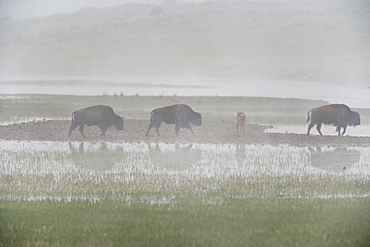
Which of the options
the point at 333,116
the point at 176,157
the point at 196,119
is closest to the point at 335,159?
the point at 176,157

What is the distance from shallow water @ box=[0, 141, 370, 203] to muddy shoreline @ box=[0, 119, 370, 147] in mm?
800

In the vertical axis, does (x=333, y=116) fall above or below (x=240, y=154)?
above

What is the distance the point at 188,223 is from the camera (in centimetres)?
982

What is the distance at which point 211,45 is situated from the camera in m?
81.4

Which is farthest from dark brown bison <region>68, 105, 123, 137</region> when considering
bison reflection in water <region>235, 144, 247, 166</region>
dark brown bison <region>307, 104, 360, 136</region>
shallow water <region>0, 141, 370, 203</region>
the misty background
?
the misty background

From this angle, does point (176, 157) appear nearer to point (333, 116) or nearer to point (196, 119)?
point (196, 119)

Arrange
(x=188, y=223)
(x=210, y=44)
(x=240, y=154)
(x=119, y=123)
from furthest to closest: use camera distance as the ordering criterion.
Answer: (x=210, y=44), (x=119, y=123), (x=240, y=154), (x=188, y=223)

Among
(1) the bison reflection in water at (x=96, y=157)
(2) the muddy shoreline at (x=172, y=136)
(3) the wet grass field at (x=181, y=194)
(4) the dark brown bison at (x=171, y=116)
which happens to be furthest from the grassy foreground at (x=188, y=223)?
(4) the dark brown bison at (x=171, y=116)

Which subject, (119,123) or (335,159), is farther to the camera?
(119,123)

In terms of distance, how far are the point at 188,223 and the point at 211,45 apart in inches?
2857

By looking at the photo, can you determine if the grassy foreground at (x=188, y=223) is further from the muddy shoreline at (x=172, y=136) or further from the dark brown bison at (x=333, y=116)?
the dark brown bison at (x=333, y=116)

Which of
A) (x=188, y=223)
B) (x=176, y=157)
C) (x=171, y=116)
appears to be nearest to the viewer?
(x=188, y=223)

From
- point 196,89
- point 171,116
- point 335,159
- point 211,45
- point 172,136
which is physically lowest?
point 335,159

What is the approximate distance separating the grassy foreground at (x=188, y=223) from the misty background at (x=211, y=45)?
4354 cm
